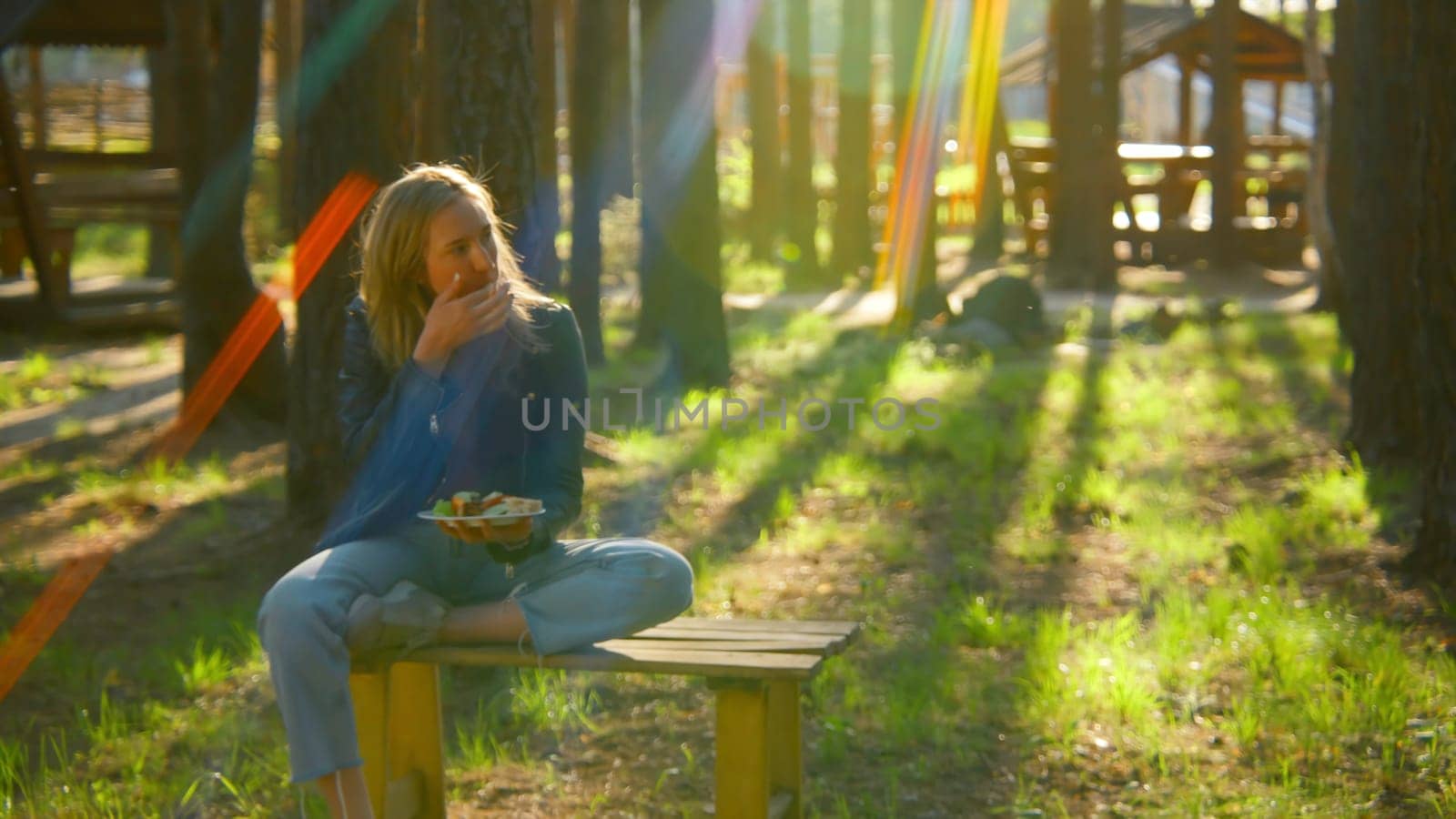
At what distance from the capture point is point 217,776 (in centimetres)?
440

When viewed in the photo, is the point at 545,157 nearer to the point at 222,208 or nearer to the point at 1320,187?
the point at 222,208

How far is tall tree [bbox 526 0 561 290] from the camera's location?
19.4ft

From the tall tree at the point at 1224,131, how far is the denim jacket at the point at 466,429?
16166 millimetres

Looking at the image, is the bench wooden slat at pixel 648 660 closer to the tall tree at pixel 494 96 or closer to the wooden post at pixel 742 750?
the wooden post at pixel 742 750

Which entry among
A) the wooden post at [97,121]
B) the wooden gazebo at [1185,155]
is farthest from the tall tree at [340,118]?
the wooden post at [97,121]

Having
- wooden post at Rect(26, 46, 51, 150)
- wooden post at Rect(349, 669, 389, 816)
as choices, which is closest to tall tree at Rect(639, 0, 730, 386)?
wooden post at Rect(349, 669, 389, 816)

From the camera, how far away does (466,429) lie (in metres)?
3.74

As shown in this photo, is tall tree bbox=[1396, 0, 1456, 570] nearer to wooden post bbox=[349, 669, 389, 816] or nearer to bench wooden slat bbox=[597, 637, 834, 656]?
bench wooden slat bbox=[597, 637, 834, 656]

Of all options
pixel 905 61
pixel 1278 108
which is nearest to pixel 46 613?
pixel 905 61

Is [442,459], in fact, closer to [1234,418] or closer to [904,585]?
[904,585]

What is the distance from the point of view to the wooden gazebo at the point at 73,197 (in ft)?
38.1

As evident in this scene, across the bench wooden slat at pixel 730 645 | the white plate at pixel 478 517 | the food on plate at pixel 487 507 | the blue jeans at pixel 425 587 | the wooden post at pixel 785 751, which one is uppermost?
the food on plate at pixel 487 507

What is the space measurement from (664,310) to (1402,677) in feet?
22.5

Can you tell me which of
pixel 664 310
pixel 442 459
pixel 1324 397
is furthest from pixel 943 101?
pixel 442 459
